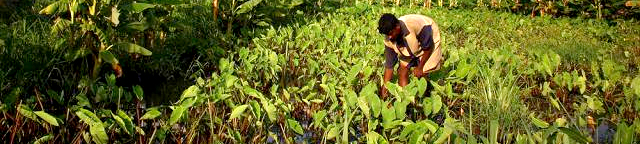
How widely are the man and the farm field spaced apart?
0.19 metres

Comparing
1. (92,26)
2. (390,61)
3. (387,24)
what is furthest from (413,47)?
(92,26)

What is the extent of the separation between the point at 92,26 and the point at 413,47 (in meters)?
2.24

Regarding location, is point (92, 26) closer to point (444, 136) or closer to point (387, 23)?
point (387, 23)

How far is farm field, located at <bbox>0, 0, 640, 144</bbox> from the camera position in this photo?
9.39 ft

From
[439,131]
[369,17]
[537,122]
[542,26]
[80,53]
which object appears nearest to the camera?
[439,131]

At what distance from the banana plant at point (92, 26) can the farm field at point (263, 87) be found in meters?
0.01

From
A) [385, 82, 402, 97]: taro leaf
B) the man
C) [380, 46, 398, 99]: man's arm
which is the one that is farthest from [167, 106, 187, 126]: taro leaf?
[380, 46, 398, 99]: man's arm

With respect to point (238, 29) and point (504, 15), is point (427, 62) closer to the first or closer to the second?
point (238, 29)

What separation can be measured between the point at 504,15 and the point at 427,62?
7.27 meters

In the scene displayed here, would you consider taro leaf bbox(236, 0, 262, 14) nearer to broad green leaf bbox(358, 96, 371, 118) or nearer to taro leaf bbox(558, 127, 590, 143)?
broad green leaf bbox(358, 96, 371, 118)

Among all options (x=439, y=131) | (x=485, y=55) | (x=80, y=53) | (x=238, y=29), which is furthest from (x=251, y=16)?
(x=439, y=131)

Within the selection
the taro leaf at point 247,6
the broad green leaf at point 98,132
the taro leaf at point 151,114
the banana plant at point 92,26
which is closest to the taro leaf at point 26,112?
the broad green leaf at point 98,132

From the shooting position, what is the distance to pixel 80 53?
3.65 meters

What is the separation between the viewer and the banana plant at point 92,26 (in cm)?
359
